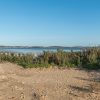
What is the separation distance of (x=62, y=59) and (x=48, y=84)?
5687mm

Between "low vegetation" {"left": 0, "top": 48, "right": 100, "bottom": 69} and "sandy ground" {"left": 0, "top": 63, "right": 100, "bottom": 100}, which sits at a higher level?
"low vegetation" {"left": 0, "top": 48, "right": 100, "bottom": 69}

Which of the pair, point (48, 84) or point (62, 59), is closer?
point (48, 84)

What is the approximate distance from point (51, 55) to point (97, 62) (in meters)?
3.04

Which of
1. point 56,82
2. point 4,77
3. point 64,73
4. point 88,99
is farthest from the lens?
point 64,73

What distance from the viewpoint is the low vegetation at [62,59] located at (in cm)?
1698

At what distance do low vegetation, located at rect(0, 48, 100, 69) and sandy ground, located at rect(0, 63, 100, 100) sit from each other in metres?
1.08

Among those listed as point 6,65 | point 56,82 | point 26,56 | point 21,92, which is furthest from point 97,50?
point 21,92

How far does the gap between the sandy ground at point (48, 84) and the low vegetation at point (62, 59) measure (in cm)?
108

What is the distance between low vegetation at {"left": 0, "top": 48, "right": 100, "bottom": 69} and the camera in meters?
17.0

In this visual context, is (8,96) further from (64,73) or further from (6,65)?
(6,65)

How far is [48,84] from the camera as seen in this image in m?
12.2

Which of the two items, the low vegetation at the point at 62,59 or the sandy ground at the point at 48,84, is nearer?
the sandy ground at the point at 48,84

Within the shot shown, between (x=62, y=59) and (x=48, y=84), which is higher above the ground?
(x=62, y=59)

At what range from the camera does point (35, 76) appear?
1419 centimetres
